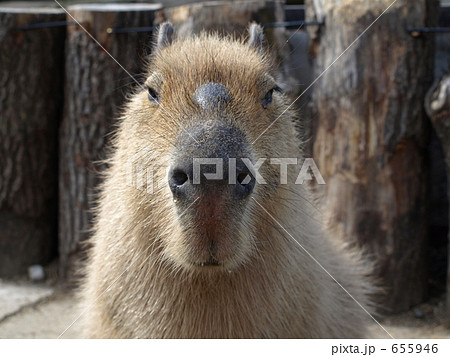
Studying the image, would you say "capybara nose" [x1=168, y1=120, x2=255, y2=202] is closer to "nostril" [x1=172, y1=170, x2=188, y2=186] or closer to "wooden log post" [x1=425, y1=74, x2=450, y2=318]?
"nostril" [x1=172, y1=170, x2=188, y2=186]

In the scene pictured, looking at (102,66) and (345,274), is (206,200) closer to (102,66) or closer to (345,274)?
(345,274)

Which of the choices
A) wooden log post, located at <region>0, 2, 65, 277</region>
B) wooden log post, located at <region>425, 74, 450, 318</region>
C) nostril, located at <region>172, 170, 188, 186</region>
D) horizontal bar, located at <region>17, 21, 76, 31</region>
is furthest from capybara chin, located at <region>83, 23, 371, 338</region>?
wooden log post, located at <region>0, 2, 65, 277</region>

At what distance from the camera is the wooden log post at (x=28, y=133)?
5.34m

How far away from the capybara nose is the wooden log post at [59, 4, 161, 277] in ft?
9.33

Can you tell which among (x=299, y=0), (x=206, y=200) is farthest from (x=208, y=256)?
(x=299, y=0)

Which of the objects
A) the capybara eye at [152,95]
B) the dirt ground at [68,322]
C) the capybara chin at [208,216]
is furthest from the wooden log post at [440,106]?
the capybara eye at [152,95]

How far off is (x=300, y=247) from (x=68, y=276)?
3561 mm

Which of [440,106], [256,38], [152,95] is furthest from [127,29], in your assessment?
[440,106]

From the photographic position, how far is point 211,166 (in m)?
2.03

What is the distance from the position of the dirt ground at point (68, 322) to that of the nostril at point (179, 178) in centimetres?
279

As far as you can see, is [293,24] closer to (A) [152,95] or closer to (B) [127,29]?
A: (B) [127,29]

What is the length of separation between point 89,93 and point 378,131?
9.12 ft

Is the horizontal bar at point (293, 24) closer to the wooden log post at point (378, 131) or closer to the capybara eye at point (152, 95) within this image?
the wooden log post at point (378, 131)

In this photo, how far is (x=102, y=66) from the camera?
508 cm
